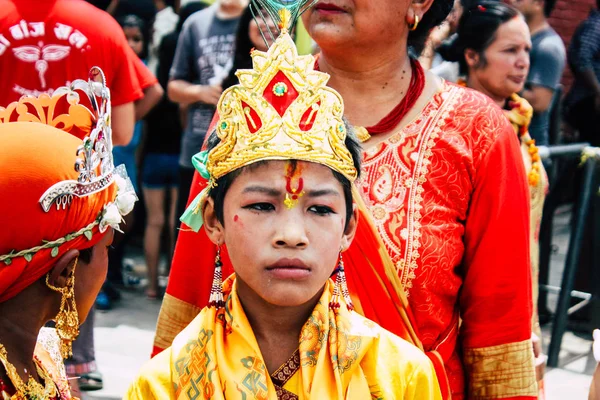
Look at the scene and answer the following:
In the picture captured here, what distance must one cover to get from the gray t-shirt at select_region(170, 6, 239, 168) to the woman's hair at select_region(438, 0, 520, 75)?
6.29 feet

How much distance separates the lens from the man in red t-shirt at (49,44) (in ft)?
16.1

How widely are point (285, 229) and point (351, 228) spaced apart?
293 mm

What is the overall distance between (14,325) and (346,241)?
826mm

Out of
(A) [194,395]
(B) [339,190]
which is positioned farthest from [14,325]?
(B) [339,190]

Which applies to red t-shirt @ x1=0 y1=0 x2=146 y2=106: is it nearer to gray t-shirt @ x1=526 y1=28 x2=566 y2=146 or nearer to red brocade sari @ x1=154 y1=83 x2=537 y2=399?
red brocade sari @ x1=154 y1=83 x2=537 y2=399

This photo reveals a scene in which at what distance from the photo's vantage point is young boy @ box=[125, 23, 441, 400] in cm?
237

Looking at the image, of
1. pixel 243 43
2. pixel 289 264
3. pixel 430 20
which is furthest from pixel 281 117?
pixel 243 43

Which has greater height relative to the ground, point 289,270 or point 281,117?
point 281,117

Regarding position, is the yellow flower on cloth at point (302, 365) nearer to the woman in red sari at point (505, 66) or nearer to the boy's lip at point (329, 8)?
the boy's lip at point (329, 8)

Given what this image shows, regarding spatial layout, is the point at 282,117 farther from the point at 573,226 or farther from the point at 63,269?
the point at 573,226

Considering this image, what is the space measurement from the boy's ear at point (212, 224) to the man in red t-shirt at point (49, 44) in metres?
2.48

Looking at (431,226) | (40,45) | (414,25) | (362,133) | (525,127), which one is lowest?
(525,127)

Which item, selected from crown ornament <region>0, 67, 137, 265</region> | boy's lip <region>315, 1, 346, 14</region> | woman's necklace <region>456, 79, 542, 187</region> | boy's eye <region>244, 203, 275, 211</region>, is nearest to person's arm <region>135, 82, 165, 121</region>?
woman's necklace <region>456, 79, 542, 187</region>

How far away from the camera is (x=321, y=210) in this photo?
2.43m
